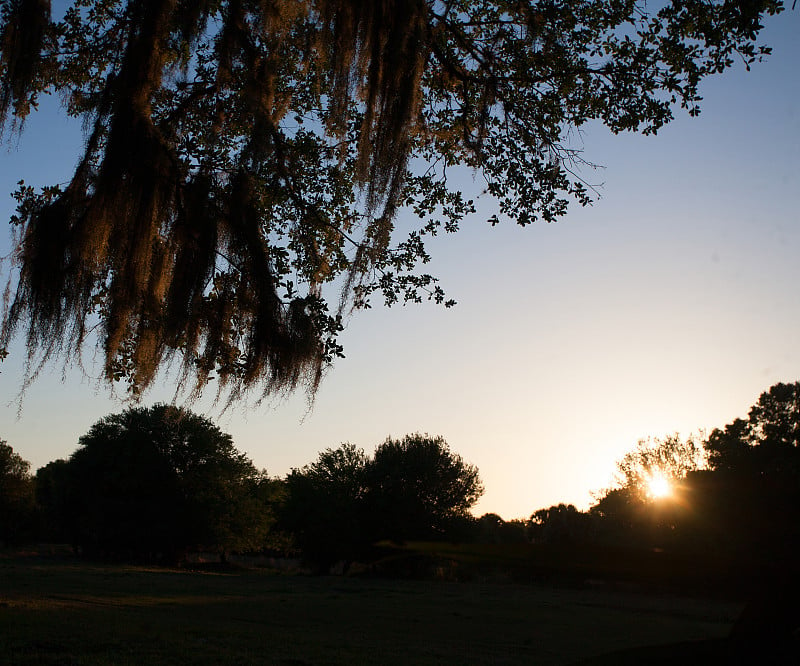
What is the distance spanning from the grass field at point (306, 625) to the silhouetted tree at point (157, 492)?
63.4 ft

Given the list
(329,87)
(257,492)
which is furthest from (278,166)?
(257,492)

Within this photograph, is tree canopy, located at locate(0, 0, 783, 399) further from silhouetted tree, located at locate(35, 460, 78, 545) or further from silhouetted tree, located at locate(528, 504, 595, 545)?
silhouetted tree, located at locate(35, 460, 78, 545)

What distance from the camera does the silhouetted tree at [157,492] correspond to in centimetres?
4478

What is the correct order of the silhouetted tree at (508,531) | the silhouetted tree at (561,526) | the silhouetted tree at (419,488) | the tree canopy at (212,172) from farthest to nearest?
the silhouetted tree at (419,488), the tree canopy at (212,172), the silhouetted tree at (508,531), the silhouetted tree at (561,526)

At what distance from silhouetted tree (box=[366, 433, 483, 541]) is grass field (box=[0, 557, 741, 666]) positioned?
14.1m

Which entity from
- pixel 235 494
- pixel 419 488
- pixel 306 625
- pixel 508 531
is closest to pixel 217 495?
pixel 235 494

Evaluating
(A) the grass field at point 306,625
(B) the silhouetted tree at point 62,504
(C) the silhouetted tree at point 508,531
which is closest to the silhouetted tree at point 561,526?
(C) the silhouetted tree at point 508,531

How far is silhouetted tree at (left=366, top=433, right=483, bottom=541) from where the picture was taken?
41750mm

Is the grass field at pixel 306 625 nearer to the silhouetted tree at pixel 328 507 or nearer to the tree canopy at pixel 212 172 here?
the tree canopy at pixel 212 172

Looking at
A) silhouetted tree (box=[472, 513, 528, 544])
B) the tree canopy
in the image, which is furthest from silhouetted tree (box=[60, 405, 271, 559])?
silhouetted tree (box=[472, 513, 528, 544])

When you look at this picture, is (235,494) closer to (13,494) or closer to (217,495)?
(217,495)

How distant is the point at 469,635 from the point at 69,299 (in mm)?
12535

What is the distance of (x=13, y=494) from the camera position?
56.5m

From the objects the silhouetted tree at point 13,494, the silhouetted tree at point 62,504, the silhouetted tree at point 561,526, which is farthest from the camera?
the silhouetted tree at point 13,494
